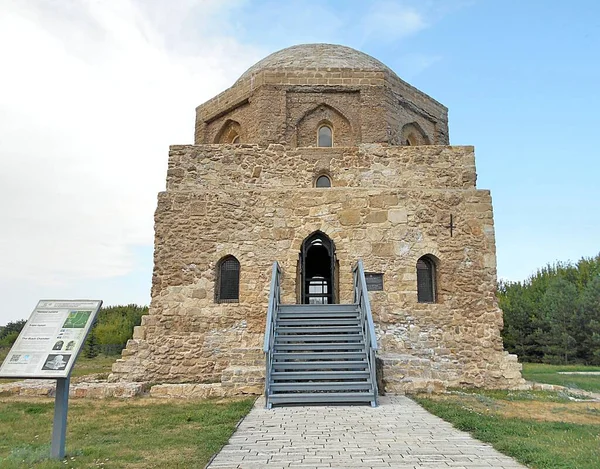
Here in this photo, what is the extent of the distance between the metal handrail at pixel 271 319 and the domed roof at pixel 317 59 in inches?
263

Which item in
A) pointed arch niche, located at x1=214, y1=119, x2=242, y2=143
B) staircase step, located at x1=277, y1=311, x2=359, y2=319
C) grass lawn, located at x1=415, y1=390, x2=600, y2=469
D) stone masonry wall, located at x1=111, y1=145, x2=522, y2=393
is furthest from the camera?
pointed arch niche, located at x1=214, y1=119, x2=242, y2=143

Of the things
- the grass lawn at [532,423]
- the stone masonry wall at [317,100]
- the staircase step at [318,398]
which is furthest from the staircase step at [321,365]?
the stone masonry wall at [317,100]

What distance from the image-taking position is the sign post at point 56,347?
527 cm

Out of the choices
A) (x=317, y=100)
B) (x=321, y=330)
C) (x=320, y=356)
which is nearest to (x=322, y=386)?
(x=320, y=356)

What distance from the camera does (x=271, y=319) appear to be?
966cm

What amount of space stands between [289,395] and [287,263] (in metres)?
4.60

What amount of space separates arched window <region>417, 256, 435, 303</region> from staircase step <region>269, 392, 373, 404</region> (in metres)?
4.84

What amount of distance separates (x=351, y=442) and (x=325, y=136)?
424 inches

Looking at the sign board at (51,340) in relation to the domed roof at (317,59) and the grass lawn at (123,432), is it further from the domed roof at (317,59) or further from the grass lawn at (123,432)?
the domed roof at (317,59)

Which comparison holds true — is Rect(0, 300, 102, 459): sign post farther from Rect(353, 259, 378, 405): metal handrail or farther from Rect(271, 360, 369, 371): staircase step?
Rect(353, 259, 378, 405): metal handrail

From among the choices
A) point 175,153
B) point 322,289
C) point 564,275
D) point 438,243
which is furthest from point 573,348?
point 175,153

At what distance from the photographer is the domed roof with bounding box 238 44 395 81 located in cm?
1577

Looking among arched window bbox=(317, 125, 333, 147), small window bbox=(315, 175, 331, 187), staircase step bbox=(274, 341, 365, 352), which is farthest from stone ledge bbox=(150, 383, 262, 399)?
arched window bbox=(317, 125, 333, 147)

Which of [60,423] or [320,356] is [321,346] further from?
[60,423]
